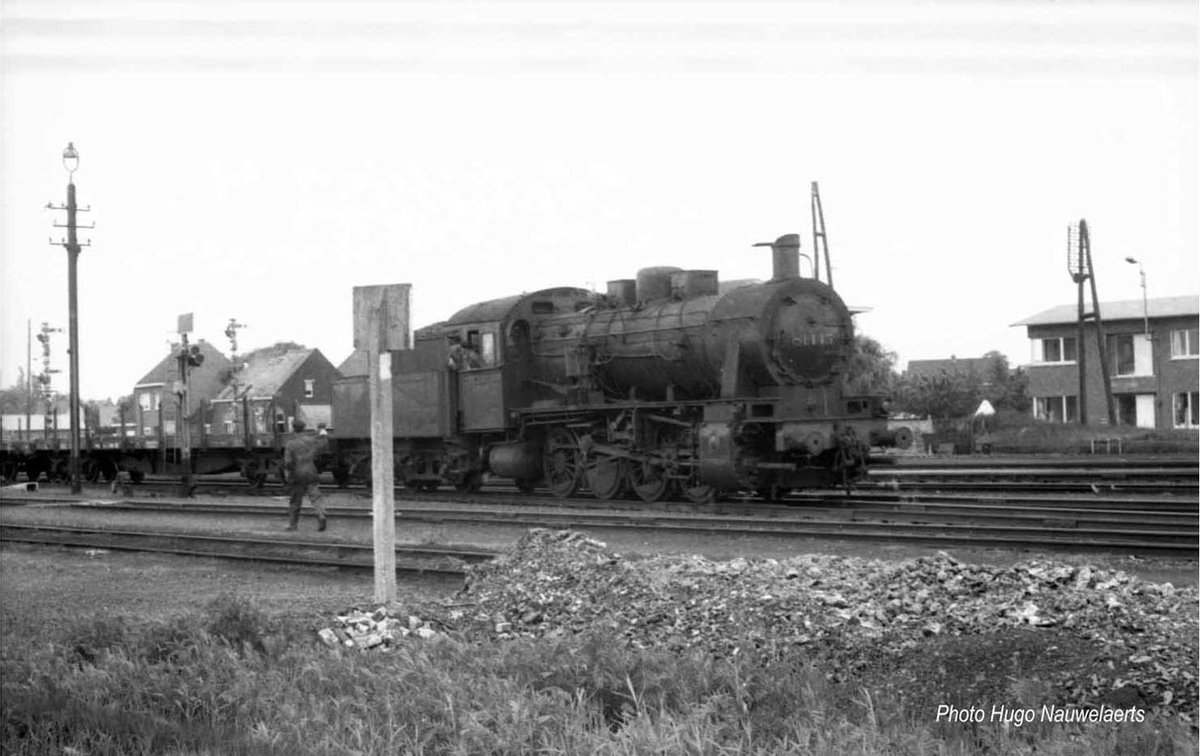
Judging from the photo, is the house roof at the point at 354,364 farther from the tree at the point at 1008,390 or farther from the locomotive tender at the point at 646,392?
the tree at the point at 1008,390

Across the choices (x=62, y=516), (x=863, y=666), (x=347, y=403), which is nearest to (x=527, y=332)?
(x=347, y=403)

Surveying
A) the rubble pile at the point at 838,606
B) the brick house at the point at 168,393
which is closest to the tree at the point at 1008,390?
the brick house at the point at 168,393

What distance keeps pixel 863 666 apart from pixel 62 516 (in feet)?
66.0

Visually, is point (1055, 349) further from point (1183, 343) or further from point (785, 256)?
point (785, 256)

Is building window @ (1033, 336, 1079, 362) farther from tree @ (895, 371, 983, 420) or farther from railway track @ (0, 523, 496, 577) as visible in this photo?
railway track @ (0, 523, 496, 577)

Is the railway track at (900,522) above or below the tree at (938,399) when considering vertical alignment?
below

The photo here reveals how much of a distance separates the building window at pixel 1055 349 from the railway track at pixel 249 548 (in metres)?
41.4

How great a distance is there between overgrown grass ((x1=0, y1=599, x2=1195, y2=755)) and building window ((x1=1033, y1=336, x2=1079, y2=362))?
47255 mm

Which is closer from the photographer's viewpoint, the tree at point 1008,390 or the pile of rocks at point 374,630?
the pile of rocks at point 374,630

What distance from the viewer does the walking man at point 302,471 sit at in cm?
1792

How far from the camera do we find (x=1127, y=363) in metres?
49.4

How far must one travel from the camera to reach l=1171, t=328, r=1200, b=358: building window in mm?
45812

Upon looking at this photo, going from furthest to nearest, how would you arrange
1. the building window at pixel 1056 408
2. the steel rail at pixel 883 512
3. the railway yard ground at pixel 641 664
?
the building window at pixel 1056 408
the steel rail at pixel 883 512
the railway yard ground at pixel 641 664

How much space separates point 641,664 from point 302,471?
12.1m
